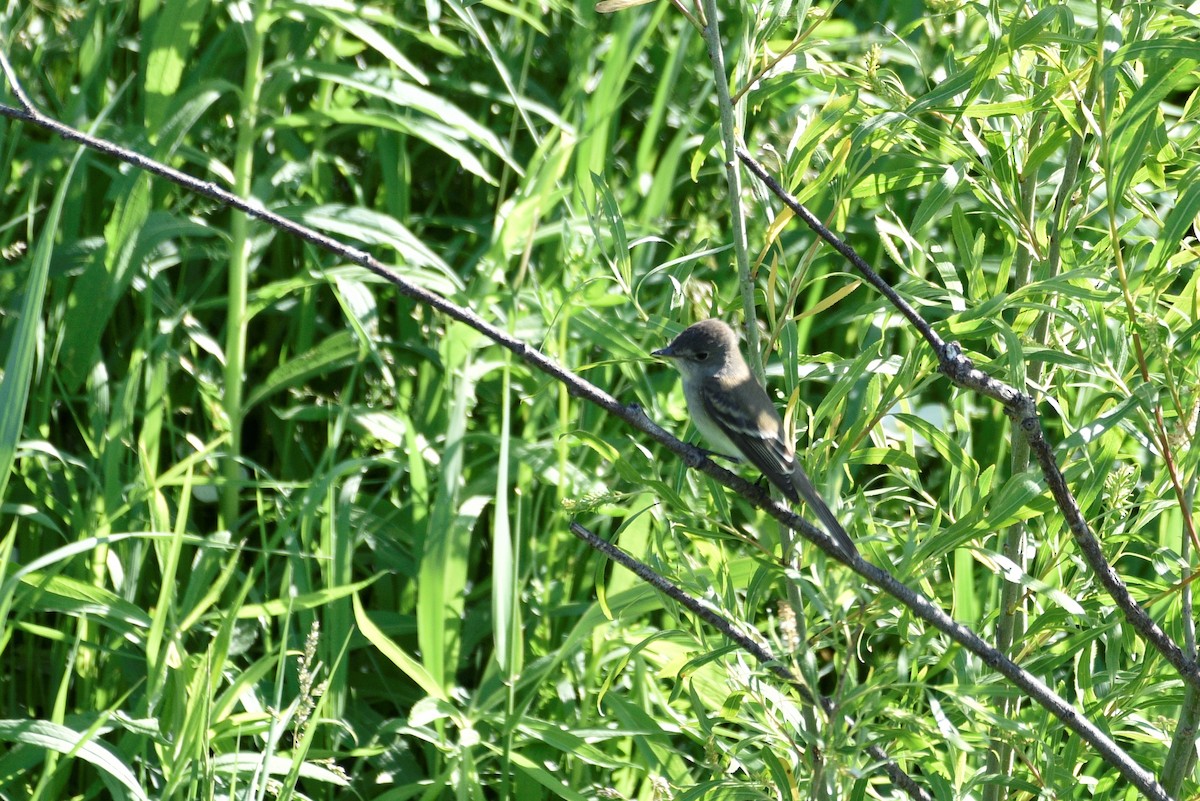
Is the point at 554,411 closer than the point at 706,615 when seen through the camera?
No

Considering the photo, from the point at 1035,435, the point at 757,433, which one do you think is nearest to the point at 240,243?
the point at 757,433

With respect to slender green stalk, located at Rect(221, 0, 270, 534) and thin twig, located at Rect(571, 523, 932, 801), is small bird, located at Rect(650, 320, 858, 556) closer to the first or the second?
thin twig, located at Rect(571, 523, 932, 801)

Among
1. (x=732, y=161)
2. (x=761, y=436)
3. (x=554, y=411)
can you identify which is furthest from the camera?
(x=554, y=411)

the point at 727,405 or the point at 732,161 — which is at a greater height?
the point at 732,161

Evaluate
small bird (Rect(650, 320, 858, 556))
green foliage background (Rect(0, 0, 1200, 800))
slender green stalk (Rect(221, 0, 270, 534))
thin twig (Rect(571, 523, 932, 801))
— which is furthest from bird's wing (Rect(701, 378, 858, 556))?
slender green stalk (Rect(221, 0, 270, 534))

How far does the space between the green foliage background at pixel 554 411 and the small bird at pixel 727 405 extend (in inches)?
4.8

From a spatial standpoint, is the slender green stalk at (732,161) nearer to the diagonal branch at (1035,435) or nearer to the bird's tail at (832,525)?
the diagonal branch at (1035,435)

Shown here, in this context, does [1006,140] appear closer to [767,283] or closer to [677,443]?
[767,283]

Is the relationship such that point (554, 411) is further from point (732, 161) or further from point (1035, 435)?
point (1035, 435)

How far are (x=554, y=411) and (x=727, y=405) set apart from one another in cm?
75

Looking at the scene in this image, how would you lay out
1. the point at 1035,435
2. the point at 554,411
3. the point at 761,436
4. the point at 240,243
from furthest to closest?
the point at 554,411
the point at 240,243
the point at 761,436
the point at 1035,435

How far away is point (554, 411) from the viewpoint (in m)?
3.86

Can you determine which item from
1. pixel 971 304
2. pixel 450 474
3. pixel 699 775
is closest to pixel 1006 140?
pixel 971 304

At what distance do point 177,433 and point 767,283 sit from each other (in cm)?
241
